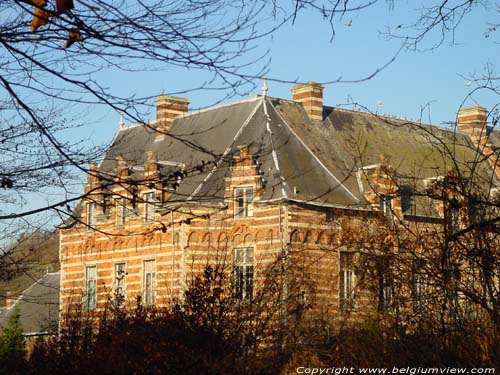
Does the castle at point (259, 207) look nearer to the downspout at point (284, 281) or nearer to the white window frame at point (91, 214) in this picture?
the white window frame at point (91, 214)

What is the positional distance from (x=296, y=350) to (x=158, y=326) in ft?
7.77

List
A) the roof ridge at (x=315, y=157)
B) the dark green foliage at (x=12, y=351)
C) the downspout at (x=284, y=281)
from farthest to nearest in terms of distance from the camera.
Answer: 1. the roof ridge at (x=315, y=157)
2. the dark green foliage at (x=12, y=351)
3. the downspout at (x=284, y=281)

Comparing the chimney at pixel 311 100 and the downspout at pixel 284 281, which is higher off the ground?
the chimney at pixel 311 100

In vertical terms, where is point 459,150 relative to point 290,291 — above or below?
above

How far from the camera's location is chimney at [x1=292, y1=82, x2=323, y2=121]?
36031 millimetres

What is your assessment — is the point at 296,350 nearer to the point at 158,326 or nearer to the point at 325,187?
the point at 158,326

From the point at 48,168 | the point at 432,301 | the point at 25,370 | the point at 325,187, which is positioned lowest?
the point at 25,370

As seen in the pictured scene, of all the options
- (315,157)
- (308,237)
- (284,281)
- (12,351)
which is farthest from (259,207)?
(284,281)

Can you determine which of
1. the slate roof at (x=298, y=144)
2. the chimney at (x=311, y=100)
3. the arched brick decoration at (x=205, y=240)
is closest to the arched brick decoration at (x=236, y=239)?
the arched brick decoration at (x=205, y=240)

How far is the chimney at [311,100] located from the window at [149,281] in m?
7.69

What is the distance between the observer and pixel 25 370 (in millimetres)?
18906

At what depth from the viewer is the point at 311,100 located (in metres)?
36.1

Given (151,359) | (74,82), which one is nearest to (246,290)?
(151,359)

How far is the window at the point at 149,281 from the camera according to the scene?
3384 centimetres
